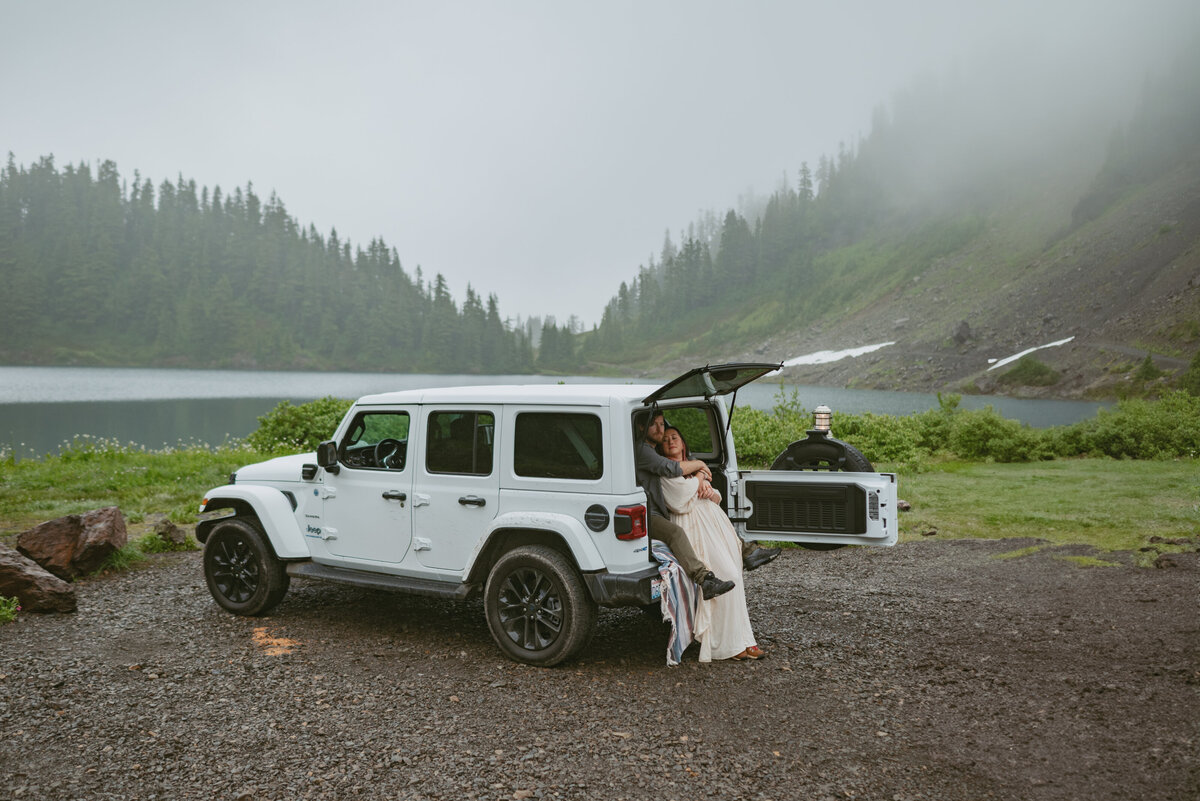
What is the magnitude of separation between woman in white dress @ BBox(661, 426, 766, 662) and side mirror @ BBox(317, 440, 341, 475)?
9.05ft

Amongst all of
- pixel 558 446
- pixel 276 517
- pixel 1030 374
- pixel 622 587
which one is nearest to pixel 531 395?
pixel 558 446

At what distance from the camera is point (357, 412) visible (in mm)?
6711

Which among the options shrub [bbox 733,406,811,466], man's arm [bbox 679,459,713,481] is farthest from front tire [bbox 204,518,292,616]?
shrub [bbox 733,406,811,466]

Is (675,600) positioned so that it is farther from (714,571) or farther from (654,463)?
(654,463)

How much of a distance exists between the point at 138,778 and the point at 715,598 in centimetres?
375

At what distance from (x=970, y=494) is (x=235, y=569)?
455 inches

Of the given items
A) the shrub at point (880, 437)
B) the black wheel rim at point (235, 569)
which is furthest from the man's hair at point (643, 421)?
the shrub at point (880, 437)

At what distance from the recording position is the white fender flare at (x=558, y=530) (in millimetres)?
5441

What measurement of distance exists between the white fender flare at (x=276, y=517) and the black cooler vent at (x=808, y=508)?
400 centimetres

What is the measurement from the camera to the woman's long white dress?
5.84m

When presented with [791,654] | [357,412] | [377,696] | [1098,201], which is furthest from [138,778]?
[1098,201]

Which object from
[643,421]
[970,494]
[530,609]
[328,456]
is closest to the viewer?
[530,609]

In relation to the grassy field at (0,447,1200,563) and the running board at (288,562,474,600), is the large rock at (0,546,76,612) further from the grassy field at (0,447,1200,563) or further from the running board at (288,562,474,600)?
the grassy field at (0,447,1200,563)

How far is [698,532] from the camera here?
232 inches
